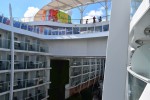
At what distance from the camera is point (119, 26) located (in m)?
7.86

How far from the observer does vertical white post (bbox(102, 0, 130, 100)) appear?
7.79 m

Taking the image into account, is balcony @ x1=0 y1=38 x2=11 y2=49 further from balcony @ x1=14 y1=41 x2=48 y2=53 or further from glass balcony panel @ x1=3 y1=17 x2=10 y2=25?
glass balcony panel @ x1=3 y1=17 x2=10 y2=25

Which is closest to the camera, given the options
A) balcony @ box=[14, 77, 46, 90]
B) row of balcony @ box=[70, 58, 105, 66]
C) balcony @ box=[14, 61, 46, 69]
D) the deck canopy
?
balcony @ box=[14, 61, 46, 69]

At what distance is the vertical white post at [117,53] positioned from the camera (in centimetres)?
779

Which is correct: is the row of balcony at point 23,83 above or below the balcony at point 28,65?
below

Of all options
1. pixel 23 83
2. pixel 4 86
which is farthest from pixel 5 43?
pixel 23 83

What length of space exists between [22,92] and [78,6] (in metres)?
26.1

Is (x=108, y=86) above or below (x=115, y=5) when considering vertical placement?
below

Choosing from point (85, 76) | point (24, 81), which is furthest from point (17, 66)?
point (85, 76)

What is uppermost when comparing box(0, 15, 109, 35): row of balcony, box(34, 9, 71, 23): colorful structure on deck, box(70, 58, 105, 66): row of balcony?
box(34, 9, 71, 23): colorful structure on deck

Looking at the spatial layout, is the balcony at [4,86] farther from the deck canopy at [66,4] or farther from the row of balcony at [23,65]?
the deck canopy at [66,4]

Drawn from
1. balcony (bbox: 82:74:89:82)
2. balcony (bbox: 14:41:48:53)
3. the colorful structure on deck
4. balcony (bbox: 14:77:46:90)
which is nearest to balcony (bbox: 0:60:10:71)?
balcony (bbox: 14:41:48:53)

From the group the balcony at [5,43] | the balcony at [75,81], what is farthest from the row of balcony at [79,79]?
the balcony at [5,43]

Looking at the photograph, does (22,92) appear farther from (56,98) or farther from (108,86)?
(108,86)
